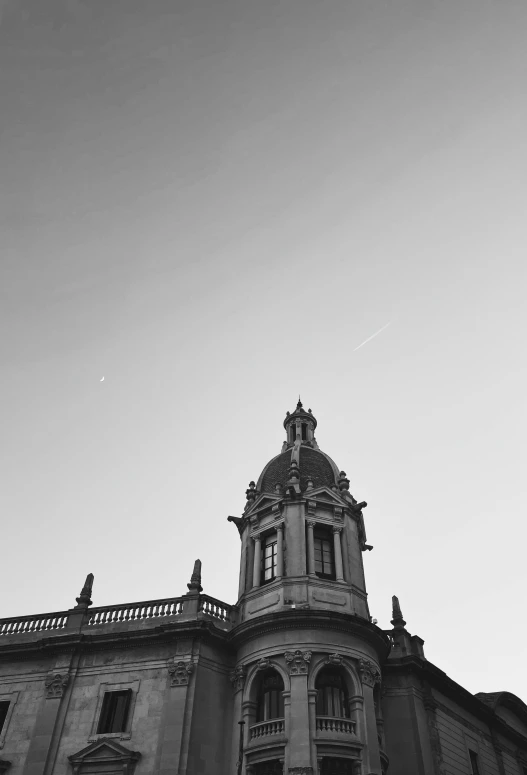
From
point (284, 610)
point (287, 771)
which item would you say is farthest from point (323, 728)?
point (284, 610)

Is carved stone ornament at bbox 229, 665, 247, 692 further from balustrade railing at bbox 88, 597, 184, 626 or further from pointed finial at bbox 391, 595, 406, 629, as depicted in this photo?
pointed finial at bbox 391, 595, 406, 629

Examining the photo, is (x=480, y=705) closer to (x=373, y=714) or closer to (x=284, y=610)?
(x=373, y=714)

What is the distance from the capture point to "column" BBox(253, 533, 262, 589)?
32.3 m

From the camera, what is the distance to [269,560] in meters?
33.0

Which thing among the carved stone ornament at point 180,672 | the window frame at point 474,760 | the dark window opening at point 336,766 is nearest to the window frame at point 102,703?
the carved stone ornament at point 180,672

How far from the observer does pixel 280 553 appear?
3200 centimetres

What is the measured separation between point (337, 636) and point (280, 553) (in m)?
4.73

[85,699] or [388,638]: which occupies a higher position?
[388,638]

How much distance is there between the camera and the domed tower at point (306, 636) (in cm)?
2644

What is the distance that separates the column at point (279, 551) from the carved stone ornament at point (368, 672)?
5.30 m

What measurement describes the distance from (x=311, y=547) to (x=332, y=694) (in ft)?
21.8

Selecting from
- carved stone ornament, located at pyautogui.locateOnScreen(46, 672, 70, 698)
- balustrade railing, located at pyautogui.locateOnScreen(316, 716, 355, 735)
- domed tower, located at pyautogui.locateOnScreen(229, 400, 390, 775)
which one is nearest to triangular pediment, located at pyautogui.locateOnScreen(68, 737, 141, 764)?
carved stone ornament, located at pyautogui.locateOnScreen(46, 672, 70, 698)

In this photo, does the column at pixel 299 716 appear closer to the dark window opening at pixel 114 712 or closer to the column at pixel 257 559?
the column at pixel 257 559

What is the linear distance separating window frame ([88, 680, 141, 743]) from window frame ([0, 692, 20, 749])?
14.5 feet
